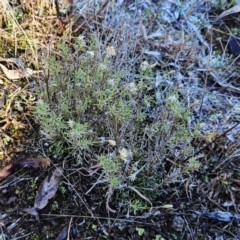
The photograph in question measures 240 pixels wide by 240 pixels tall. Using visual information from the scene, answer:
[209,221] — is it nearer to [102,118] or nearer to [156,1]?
[102,118]

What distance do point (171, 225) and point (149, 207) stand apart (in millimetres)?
140

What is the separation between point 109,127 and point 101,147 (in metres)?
0.12

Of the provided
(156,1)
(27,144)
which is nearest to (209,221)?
(27,144)

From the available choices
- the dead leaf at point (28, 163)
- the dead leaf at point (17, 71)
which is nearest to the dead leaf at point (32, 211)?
the dead leaf at point (28, 163)

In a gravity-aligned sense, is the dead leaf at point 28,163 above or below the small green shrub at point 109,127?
below

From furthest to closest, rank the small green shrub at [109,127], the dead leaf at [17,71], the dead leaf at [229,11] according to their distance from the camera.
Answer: the dead leaf at [229,11] → the dead leaf at [17,71] → the small green shrub at [109,127]

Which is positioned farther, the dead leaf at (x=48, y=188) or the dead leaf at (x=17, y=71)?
the dead leaf at (x=17, y=71)

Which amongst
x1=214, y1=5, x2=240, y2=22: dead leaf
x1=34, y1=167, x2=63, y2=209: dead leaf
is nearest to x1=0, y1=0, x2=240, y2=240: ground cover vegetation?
x1=34, y1=167, x2=63, y2=209: dead leaf

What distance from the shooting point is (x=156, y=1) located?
220 centimetres

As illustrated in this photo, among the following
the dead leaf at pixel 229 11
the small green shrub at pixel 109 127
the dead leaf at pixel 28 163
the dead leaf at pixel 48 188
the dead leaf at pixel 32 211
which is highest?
the dead leaf at pixel 229 11

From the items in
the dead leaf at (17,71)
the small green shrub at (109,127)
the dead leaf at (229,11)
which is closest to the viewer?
the small green shrub at (109,127)

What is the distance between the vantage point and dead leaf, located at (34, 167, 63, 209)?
56.7 inches

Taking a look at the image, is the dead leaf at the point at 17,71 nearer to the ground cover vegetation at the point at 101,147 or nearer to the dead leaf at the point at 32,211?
the ground cover vegetation at the point at 101,147

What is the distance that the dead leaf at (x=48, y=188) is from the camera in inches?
56.7
